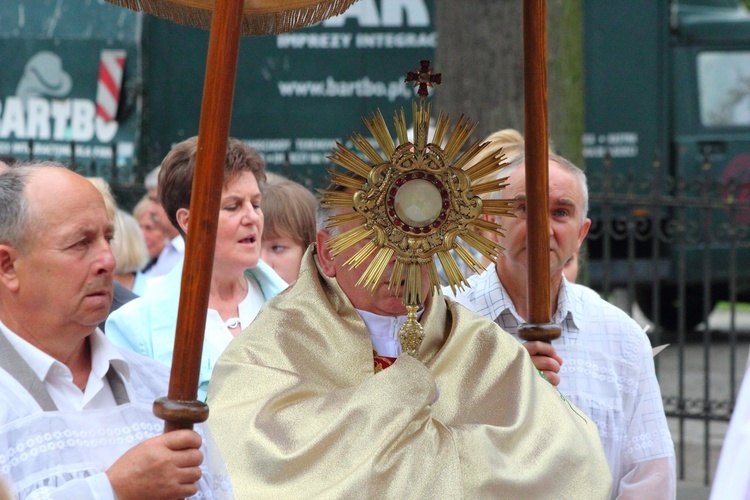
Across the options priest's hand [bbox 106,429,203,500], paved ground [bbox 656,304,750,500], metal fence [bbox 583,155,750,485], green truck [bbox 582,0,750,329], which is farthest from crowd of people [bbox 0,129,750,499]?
green truck [bbox 582,0,750,329]

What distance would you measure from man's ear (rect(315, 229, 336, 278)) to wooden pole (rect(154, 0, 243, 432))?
1.46ft

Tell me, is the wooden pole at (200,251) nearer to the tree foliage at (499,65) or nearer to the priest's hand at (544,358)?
the priest's hand at (544,358)

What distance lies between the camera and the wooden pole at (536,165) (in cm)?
304

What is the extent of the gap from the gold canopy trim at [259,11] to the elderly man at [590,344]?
2.42 feet

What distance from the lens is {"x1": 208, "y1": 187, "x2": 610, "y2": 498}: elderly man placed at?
2570mm

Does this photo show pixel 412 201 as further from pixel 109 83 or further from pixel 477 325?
pixel 109 83

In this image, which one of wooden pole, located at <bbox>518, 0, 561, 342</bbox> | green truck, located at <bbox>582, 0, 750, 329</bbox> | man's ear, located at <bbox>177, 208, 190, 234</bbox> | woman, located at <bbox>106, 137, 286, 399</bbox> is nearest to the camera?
wooden pole, located at <bbox>518, 0, 561, 342</bbox>

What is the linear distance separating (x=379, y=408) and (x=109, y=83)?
7.01m

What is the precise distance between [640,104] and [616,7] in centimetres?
88

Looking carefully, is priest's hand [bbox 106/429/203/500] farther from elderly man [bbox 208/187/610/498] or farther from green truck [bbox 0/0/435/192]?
green truck [bbox 0/0/435/192]

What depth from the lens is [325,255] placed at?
2912 mm

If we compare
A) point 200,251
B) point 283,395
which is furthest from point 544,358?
point 200,251

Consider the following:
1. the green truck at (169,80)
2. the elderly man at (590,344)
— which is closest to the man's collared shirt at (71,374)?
the elderly man at (590,344)

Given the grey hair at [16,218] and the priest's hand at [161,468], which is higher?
the grey hair at [16,218]
